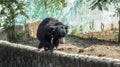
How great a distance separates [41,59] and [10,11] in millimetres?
8519

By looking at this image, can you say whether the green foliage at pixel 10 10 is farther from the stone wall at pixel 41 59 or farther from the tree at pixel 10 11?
the stone wall at pixel 41 59

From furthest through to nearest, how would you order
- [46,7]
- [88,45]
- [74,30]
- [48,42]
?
[74,30], [46,7], [88,45], [48,42]

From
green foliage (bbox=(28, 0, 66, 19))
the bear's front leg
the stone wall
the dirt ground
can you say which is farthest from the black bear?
green foliage (bbox=(28, 0, 66, 19))

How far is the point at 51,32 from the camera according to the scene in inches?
358

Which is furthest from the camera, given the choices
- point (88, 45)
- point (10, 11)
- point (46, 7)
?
point (46, 7)

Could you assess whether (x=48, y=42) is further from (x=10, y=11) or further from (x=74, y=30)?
(x=74, y=30)

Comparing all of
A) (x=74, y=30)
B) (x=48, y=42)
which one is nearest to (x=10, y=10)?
(x=74, y=30)

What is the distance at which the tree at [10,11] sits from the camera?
18344 millimetres

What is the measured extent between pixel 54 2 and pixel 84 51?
303 inches

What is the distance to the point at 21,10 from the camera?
60.2 ft

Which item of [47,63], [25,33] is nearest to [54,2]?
[25,33]

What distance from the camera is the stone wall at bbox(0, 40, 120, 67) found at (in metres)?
7.90

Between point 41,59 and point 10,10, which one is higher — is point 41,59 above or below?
below

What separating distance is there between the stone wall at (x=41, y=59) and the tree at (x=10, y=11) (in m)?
5.86
